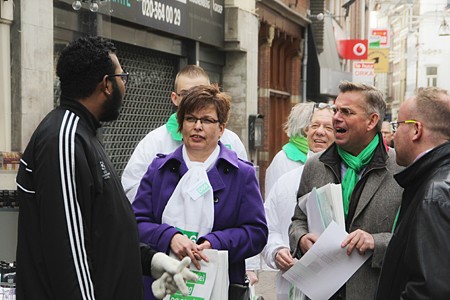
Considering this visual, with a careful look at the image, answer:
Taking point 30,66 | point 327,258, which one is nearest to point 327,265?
point 327,258

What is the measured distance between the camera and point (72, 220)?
10.2 ft

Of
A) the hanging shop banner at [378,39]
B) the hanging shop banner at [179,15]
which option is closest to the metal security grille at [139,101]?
the hanging shop banner at [179,15]

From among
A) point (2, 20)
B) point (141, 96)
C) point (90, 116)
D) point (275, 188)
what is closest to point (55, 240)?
point (90, 116)

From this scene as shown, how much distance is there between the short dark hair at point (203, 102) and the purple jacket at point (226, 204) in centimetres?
23

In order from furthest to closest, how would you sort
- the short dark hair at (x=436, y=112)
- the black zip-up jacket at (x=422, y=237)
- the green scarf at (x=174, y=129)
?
the green scarf at (x=174, y=129) → the short dark hair at (x=436, y=112) → the black zip-up jacket at (x=422, y=237)

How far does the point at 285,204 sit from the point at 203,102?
1.16m

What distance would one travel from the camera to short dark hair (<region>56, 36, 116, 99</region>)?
3.32m

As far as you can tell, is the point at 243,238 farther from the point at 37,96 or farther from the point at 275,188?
the point at 37,96

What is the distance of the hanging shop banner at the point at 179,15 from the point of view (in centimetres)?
1012

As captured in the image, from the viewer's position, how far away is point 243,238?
4.31 meters

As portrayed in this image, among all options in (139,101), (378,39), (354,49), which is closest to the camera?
(139,101)

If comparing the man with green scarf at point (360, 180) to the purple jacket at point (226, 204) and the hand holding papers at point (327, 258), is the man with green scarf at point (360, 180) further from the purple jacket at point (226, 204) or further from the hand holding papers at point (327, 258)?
the purple jacket at point (226, 204)

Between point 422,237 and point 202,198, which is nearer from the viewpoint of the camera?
point 422,237

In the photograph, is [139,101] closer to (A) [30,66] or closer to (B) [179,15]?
(B) [179,15]
